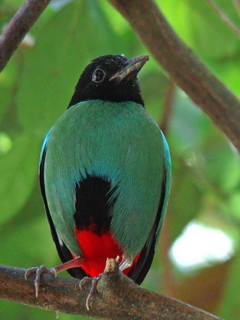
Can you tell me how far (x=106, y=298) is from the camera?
341 cm

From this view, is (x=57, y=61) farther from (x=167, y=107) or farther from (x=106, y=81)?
(x=167, y=107)

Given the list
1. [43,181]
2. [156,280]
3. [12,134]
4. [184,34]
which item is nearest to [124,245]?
[43,181]

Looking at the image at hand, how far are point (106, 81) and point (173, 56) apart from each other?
620 millimetres

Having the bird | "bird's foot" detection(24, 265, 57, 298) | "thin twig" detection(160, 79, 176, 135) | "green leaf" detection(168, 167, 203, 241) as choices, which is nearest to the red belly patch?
the bird

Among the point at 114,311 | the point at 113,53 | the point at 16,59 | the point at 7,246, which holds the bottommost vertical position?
the point at 114,311

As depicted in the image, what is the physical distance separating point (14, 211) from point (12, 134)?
55 centimetres

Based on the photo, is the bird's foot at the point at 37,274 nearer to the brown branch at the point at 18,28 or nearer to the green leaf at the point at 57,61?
the brown branch at the point at 18,28

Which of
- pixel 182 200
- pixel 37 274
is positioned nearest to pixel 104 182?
pixel 37 274

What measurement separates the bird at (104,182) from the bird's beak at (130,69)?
0.07ft

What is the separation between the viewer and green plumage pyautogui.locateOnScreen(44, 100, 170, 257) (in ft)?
13.7

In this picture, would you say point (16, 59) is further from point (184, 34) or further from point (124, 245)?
point (124, 245)

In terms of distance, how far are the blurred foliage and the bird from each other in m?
0.39

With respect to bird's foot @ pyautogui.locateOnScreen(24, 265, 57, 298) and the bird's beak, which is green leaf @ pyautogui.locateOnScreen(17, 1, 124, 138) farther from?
bird's foot @ pyautogui.locateOnScreen(24, 265, 57, 298)

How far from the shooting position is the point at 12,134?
510 centimetres
